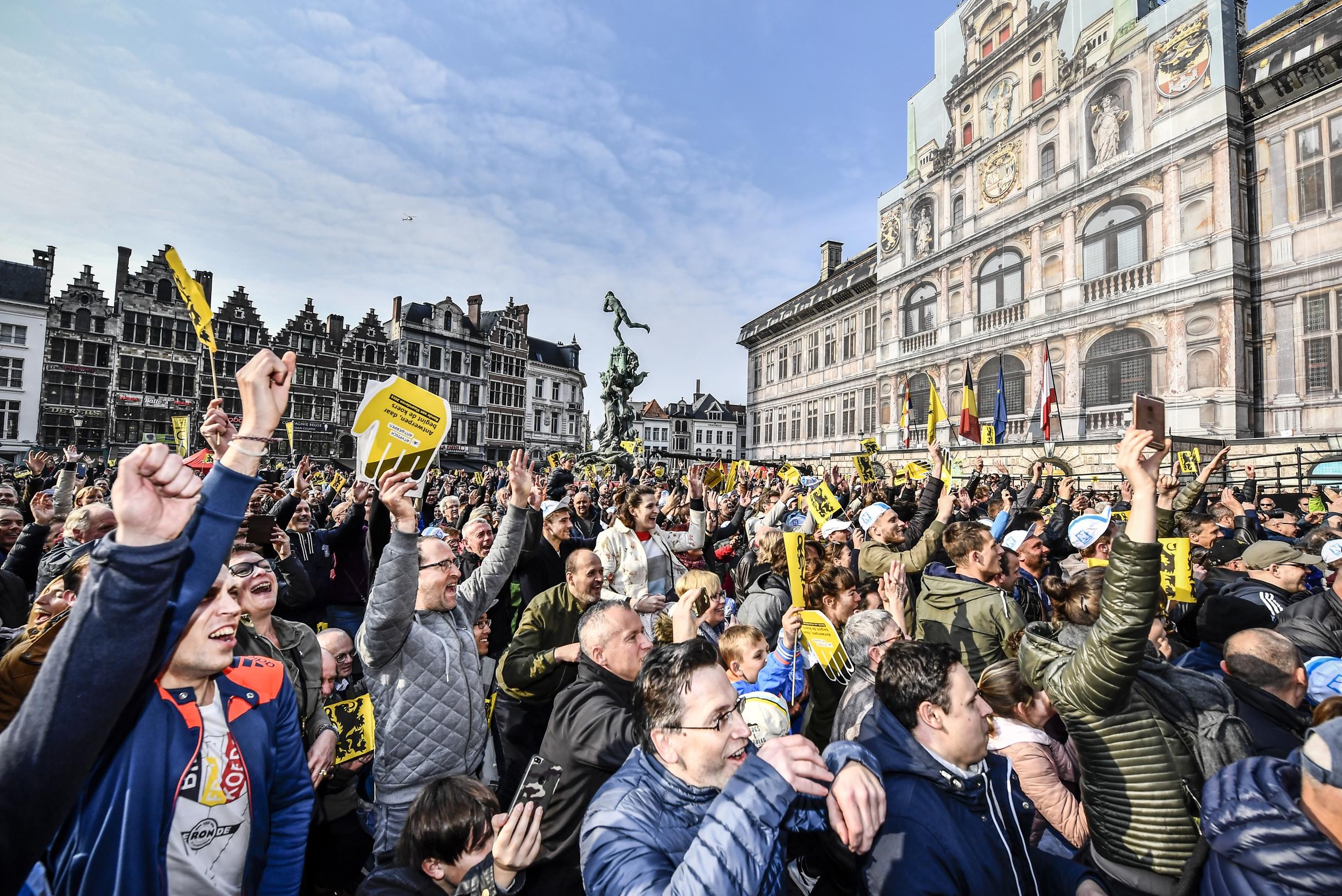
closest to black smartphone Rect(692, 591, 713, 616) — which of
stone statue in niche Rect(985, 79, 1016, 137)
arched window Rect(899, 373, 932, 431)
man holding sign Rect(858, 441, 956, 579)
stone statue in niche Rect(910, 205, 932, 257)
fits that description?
man holding sign Rect(858, 441, 956, 579)

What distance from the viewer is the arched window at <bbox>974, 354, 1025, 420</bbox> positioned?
24.2 metres

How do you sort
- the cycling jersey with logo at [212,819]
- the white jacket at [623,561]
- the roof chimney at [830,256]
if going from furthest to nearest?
the roof chimney at [830,256] → the white jacket at [623,561] → the cycling jersey with logo at [212,819]

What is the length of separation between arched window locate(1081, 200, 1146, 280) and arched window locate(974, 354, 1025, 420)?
12.7ft

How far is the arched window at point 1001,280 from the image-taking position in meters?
24.6

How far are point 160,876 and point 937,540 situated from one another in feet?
17.5

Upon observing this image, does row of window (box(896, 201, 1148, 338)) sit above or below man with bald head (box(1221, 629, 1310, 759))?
above

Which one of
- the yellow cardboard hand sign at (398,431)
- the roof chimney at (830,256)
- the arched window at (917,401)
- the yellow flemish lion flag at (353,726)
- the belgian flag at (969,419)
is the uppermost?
the roof chimney at (830,256)

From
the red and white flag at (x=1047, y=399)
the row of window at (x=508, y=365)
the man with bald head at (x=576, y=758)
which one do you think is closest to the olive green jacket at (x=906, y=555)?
the man with bald head at (x=576, y=758)

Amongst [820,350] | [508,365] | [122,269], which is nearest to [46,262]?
[122,269]

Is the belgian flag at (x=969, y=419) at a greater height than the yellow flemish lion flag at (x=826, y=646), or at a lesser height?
greater

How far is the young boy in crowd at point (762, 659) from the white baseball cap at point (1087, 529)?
3.33 m

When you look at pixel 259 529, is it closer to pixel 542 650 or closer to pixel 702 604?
pixel 542 650

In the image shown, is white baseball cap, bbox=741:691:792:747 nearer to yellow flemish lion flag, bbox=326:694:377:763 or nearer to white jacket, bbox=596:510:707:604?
yellow flemish lion flag, bbox=326:694:377:763

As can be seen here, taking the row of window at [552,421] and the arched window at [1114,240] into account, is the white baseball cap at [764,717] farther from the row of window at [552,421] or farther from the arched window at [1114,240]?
the row of window at [552,421]
